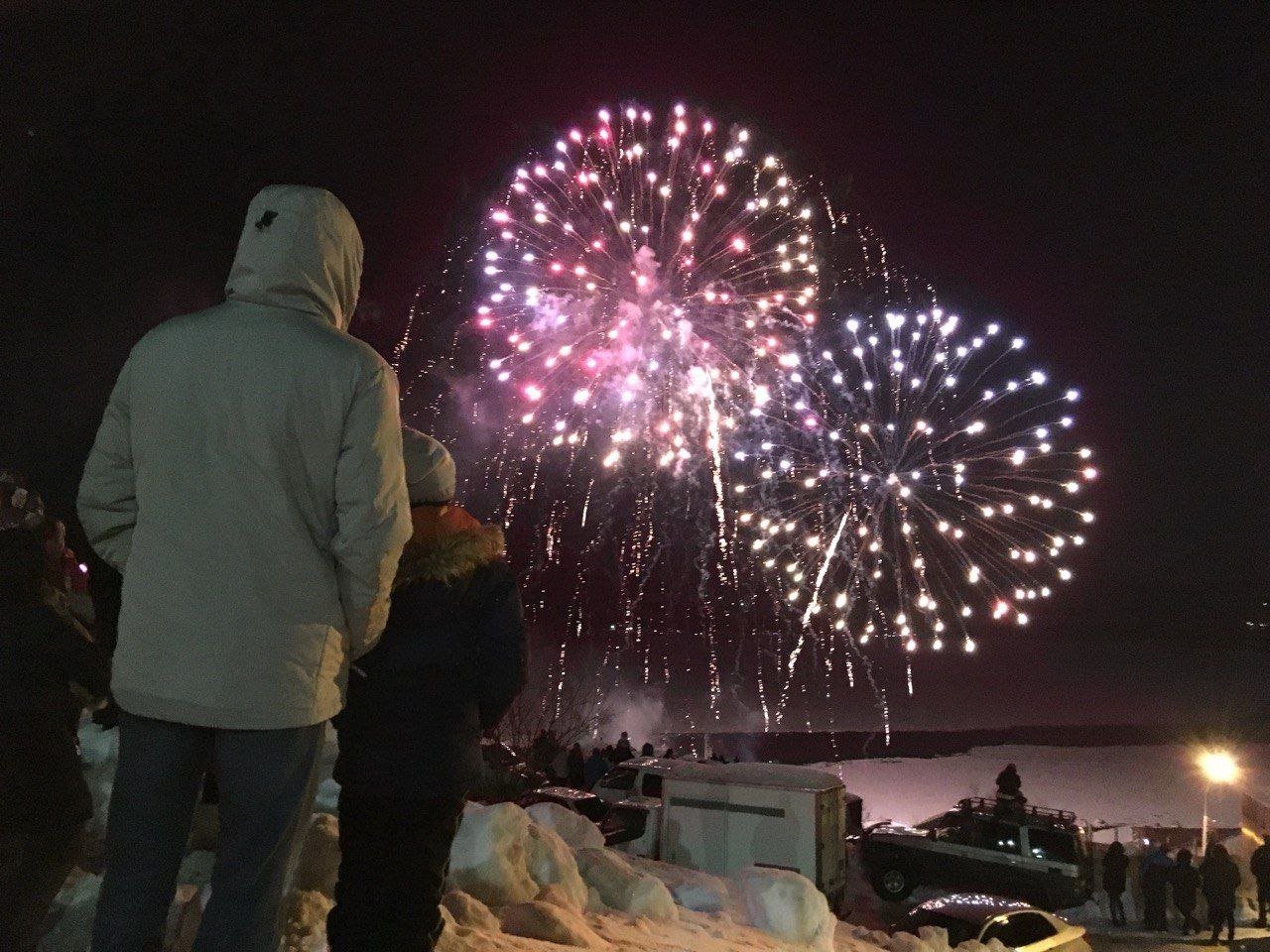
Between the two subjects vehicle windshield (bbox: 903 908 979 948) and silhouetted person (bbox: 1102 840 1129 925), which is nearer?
vehicle windshield (bbox: 903 908 979 948)

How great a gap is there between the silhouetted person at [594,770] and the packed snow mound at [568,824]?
38.9 feet

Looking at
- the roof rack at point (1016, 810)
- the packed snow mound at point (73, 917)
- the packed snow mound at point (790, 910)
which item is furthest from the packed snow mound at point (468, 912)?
the roof rack at point (1016, 810)

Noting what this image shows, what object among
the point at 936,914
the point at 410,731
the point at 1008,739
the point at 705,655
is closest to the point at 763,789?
the point at 936,914

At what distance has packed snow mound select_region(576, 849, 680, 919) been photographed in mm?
5660

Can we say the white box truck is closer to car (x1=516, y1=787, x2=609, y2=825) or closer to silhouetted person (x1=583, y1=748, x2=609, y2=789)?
car (x1=516, y1=787, x2=609, y2=825)

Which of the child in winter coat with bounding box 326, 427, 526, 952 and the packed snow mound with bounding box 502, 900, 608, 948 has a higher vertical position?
the child in winter coat with bounding box 326, 427, 526, 952

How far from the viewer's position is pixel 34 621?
3.46 metres

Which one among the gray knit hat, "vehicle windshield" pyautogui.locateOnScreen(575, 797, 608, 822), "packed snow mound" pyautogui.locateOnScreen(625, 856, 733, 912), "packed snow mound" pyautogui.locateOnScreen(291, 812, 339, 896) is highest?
the gray knit hat

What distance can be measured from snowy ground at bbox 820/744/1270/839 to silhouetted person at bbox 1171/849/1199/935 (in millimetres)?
13506

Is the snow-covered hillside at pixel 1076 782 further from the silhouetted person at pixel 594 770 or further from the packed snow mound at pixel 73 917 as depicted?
the packed snow mound at pixel 73 917

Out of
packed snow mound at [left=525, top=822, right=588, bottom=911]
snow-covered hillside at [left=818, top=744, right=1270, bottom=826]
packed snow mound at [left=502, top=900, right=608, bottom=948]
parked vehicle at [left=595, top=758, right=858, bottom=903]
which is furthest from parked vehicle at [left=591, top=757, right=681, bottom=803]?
snow-covered hillside at [left=818, top=744, right=1270, bottom=826]

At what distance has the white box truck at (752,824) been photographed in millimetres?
13352

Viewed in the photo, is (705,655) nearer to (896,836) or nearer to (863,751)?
(863,751)

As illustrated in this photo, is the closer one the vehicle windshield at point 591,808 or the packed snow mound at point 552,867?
the packed snow mound at point 552,867
